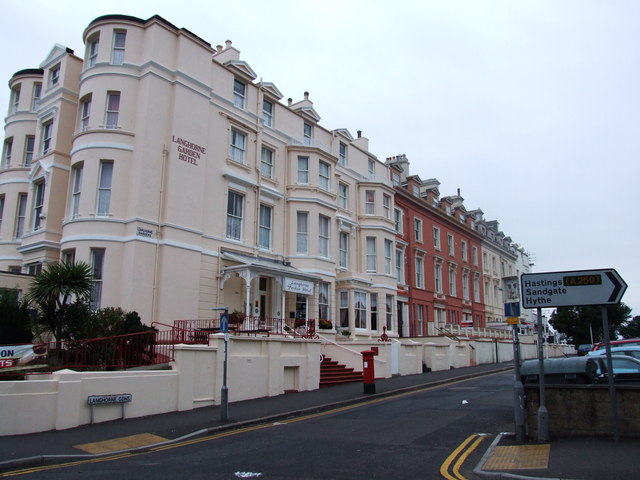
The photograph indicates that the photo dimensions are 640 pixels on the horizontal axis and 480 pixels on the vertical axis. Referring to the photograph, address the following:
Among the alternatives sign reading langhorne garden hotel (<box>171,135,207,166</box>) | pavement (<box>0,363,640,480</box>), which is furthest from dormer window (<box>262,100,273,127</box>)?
pavement (<box>0,363,640,480</box>)

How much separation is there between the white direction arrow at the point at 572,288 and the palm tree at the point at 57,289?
11.9 m

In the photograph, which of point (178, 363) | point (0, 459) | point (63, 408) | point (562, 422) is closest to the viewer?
point (0, 459)

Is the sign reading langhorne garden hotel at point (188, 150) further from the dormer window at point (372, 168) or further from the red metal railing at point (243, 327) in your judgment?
the dormer window at point (372, 168)

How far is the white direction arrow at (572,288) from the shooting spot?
959cm

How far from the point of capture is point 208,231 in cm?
2234

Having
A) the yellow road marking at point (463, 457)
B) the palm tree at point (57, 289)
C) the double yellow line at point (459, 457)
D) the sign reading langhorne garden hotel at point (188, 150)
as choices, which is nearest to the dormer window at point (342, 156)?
the sign reading langhorne garden hotel at point (188, 150)

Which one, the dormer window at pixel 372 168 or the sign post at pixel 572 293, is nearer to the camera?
the sign post at pixel 572 293

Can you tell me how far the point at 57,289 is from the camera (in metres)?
15.0

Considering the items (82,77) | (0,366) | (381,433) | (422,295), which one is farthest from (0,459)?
(422,295)

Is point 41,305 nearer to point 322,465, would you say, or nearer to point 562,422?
point 322,465

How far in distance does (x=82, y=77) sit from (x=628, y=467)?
73.8 ft

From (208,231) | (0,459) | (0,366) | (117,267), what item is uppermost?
(208,231)

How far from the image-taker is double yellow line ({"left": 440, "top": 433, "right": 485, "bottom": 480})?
7.80 metres

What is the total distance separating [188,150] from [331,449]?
15.4m
